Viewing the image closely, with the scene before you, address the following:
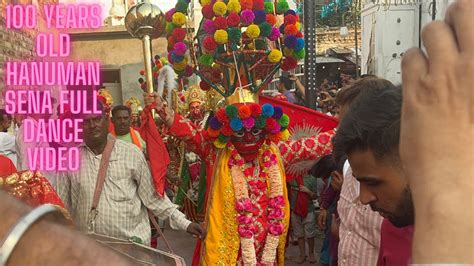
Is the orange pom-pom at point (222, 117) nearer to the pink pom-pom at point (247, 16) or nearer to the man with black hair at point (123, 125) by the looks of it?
the pink pom-pom at point (247, 16)

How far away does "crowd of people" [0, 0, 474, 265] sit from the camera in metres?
0.60

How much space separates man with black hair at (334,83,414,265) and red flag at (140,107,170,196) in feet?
7.95

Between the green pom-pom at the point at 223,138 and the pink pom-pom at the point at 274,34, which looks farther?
the pink pom-pom at the point at 274,34

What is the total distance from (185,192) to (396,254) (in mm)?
4604

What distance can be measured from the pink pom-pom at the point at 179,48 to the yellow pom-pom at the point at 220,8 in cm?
54

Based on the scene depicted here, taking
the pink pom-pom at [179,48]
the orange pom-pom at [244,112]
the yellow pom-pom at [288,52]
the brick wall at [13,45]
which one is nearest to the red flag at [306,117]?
the yellow pom-pom at [288,52]

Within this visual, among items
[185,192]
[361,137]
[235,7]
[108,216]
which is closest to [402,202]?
[361,137]

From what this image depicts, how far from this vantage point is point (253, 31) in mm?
4488

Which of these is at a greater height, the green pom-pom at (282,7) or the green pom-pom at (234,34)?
the green pom-pom at (282,7)

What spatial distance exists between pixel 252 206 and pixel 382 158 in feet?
8.61

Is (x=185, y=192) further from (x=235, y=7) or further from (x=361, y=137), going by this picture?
(x=361, y=137)

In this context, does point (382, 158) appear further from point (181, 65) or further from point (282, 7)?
point (181, 65)

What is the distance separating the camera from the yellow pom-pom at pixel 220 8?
14.8 ft

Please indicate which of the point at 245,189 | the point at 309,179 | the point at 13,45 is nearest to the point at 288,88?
the point at 309,179
